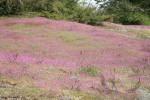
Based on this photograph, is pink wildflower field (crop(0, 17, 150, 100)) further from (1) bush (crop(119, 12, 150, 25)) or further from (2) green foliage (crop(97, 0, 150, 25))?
(1) bush (crop(119, 12, 150, 25))

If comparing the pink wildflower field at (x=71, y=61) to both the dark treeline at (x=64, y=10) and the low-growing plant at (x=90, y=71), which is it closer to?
the low-growing plant at (x=90, y=71)

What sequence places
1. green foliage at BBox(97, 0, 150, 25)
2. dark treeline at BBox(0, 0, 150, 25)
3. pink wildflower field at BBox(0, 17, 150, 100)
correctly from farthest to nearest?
green foliage at BBox(97, 0, 150, 25), dark treeline at BBox(0, 0, 150, 25), pink wildflower field at BBox(0, 17, 150, 100)

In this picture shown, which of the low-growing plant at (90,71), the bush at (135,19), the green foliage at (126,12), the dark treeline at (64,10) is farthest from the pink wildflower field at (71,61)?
the bush at (135,19)

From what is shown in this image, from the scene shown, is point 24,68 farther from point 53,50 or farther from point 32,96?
point 53,50

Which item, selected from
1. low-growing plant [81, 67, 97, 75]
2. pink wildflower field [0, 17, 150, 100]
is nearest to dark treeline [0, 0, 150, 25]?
pink wildflower field [0, 17, 150, 100]

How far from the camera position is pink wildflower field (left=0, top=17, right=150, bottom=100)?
43.7 feet

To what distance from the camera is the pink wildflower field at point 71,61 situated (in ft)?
43.7

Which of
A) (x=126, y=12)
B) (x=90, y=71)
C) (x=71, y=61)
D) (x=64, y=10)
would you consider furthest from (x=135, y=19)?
(x=90, y=71)

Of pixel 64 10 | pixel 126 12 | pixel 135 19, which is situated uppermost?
pixel 64 10

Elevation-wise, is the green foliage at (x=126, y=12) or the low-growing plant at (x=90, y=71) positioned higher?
the low-growing plant at (x=90, y=71)

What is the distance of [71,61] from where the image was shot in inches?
704

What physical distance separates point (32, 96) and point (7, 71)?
236 centimetres

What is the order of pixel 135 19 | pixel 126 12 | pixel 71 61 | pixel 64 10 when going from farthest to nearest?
pixel 126 12 → pixel 135 19 → pixel 64 10 → pixel 71 61

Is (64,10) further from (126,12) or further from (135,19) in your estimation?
(135,19)
